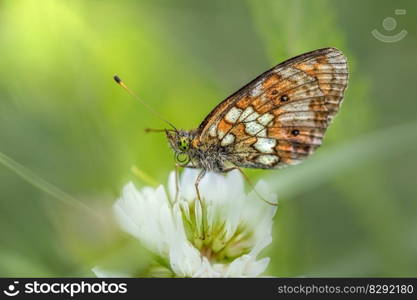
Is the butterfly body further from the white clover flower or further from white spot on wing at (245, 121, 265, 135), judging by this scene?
the white clover flower

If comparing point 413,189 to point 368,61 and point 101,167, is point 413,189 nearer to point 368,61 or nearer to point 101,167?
point 368,61

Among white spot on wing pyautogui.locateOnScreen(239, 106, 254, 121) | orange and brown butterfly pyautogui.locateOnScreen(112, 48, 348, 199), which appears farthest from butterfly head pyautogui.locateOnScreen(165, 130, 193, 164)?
white spot on wing pyautogui.locateOnScreen(239, 106, 254, 121)

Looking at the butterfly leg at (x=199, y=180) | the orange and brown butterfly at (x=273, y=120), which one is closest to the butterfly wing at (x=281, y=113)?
the orange and brown butterfly at (x=273, y=120)

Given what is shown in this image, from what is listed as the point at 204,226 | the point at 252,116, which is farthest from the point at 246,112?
the point at 204,226

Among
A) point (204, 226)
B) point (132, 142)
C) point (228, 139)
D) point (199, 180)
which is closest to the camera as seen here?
point (204, 226)

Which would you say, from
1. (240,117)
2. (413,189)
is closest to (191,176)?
(240,117)

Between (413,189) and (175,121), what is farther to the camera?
(413,189)

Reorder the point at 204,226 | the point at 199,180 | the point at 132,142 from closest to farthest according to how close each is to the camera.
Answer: the point at 204,226
the point at 199,180
the point at 132,142

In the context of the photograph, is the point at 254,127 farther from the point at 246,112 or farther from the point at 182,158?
the point at 182,158
